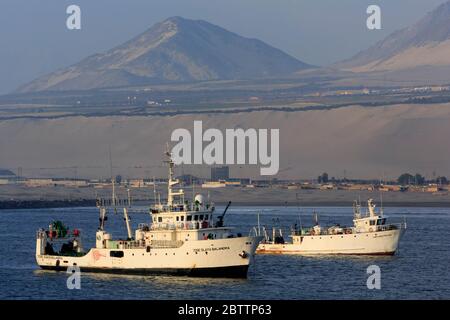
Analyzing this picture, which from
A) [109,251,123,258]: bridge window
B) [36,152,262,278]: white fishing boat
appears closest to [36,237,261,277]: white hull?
[36,152,262,278]: white fishing boat

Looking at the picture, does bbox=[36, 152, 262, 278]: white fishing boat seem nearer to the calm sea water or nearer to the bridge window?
the bridge window

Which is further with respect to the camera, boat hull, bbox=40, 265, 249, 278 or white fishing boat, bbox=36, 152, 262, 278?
boat hull, bbox=40, 265, 249, 278

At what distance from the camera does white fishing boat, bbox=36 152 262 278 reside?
325 feet

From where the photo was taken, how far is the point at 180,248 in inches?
3917

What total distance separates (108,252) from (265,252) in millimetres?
30330

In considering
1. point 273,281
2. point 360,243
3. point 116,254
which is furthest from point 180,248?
point 360,243

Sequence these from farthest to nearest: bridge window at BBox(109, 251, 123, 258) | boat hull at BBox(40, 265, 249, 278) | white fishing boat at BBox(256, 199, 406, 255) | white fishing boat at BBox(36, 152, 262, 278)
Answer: white fishing boat at BBox(256, 199, 406, 255) → bridge window at BBox(109, 251, 123, 258) → boat hull at BBox(40, 265, 249, 278) → white fishing boat at BBox(36, 152, 262, 278)

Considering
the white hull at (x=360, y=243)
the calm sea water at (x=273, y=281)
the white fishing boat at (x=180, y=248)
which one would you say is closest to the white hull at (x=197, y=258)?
the white fishing boat at (x=180, y=248)

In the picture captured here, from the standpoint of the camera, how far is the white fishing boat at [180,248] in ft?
Answer: 325

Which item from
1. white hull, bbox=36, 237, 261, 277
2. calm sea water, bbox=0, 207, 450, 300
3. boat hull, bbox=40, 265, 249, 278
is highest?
white hull, bbox=36, 237, 261, 277

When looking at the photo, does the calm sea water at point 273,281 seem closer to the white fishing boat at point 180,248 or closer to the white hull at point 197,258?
the white hull at point 197,258

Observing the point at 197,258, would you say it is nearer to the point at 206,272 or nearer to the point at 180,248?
the point at 206,272

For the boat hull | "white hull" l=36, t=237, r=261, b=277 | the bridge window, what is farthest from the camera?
the bridge window

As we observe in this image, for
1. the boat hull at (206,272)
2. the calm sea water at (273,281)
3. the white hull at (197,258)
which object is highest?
the white hull at (197,258)
